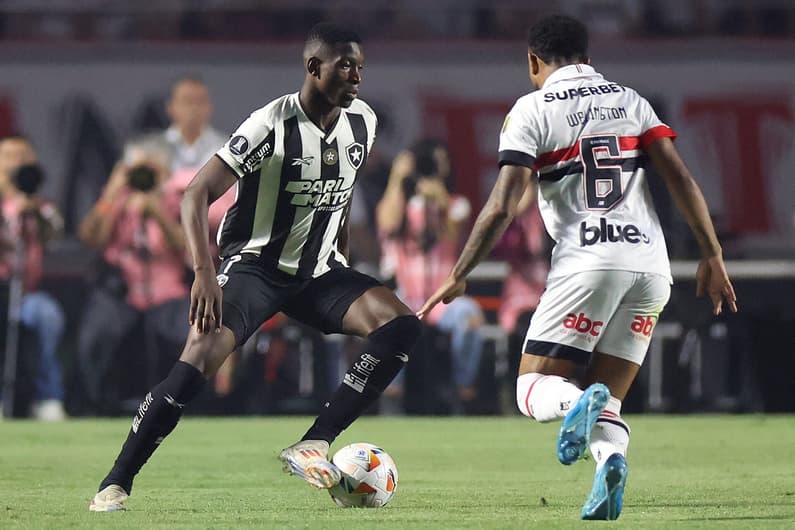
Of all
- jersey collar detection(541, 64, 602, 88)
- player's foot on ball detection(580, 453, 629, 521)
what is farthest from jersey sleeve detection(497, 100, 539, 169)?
player's foot on ball detection(580, 453, 629, 521)

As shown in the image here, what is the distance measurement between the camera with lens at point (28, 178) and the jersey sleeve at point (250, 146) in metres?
8.60

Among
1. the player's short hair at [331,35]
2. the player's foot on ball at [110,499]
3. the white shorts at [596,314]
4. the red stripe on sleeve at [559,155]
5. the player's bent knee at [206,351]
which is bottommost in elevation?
the player's foot on ball at [110,499]

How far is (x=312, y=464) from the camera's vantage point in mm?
6633

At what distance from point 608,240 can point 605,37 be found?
31.9ft

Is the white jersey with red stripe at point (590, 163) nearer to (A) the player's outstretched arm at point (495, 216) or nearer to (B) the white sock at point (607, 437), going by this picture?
(A) the player's outstretched arm at point (495, 216)

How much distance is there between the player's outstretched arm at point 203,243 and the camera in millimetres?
6426

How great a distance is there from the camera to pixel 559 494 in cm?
753

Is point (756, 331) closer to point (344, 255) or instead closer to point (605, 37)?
point (605, 37)

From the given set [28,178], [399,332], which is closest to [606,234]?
[399,332]

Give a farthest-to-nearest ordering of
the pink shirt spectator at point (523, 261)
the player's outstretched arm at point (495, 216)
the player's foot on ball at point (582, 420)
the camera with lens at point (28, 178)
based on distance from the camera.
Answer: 1. the camera with lens at point (28, 178)
2. the pink shirt spectator at point (523, 261)
3. the player's outstretched arm at point (495, 216)
4. the player's foot on ball at point (582, 420)

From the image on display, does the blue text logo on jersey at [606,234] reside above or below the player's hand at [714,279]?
above

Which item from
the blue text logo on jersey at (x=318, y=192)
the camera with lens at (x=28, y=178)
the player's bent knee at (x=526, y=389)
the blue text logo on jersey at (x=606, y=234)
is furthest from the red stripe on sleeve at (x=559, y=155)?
the camera with lens at (x=28, y=178)

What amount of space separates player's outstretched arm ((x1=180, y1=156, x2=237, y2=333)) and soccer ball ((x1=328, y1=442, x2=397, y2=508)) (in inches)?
32.4

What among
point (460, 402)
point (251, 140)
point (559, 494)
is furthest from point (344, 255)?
point (460, 402)
